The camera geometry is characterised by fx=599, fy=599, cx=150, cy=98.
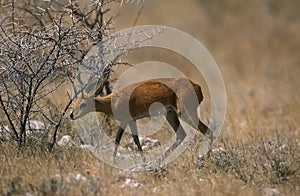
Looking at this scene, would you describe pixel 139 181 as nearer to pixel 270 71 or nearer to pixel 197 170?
pixel 197 170

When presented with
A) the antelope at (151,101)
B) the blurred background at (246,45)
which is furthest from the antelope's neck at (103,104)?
the blurred background at (246,45)

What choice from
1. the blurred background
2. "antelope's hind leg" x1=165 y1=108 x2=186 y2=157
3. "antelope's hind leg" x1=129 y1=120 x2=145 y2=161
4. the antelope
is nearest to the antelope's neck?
the antelope

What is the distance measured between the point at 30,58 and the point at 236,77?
1238 centimetres

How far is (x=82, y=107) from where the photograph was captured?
8227 millimetres

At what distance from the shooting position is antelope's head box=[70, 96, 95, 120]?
8125 mm

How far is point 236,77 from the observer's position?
1923 cm

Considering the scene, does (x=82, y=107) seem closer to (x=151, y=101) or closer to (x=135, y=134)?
(x=135, y=134)

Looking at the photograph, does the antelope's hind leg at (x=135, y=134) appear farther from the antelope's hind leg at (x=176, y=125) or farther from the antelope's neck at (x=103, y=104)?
the antelope's hind leg at (x=176, y=125)

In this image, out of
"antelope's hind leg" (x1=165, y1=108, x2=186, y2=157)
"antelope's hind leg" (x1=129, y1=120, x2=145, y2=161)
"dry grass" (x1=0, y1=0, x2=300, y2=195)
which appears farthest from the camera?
"antelope's hind leg" (x1=165, y1=108, x2=186, y2=157)

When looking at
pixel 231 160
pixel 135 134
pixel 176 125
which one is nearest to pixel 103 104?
pixel 135 134

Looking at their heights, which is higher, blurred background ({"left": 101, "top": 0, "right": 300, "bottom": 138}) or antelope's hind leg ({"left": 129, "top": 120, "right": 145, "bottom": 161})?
blurred background ({"left": 101, "top": 0, "right": 300, "bottom": 138})

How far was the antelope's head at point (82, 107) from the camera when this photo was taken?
26.7 ft

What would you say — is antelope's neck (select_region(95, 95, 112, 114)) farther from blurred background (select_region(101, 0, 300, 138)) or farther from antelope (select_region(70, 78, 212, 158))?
blurred background (select_region(101, 0, 300, 138))

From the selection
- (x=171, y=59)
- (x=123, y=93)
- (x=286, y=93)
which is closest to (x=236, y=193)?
(x=123, y=93)
